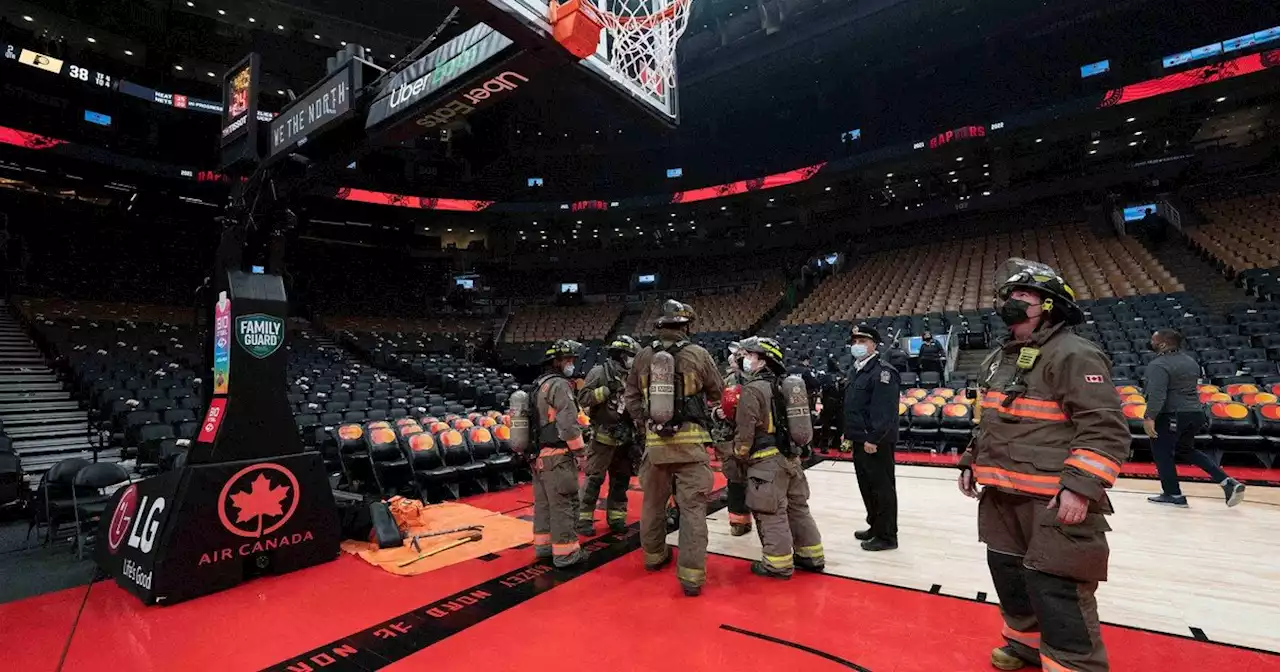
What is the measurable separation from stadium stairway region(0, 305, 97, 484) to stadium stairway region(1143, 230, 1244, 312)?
2070cm

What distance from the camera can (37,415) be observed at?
8.42 metres

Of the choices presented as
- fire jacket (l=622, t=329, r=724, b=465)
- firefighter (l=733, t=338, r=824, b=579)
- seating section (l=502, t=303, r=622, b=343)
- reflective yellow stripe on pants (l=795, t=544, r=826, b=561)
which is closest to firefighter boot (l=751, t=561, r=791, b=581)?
firefighter (l=733, t=338, r=824, b=579)

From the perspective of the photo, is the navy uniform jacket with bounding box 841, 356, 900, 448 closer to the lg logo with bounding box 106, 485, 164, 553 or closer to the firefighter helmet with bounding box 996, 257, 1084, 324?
the firefighter helmet with bounding box 996, 257, 1084, 324

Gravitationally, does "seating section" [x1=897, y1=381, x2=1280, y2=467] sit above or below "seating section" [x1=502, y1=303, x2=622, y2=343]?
below

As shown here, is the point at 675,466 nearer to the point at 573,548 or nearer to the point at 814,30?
the point at 573,548

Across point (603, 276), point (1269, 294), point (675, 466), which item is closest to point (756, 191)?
point (603, 276)

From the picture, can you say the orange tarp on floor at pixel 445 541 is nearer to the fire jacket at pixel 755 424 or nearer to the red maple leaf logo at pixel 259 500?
the red maple leaf logo at pixel 259 500

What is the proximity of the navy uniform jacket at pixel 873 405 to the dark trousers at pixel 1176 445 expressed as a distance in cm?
297

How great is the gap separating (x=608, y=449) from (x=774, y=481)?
1.75 m

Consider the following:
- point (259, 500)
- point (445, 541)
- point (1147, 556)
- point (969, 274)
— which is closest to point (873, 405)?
point (1147, 556)

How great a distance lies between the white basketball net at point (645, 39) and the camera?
411cm

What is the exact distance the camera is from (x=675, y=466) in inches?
148

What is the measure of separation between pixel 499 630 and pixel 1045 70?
27.6 m

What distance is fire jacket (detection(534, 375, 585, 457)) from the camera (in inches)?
165
